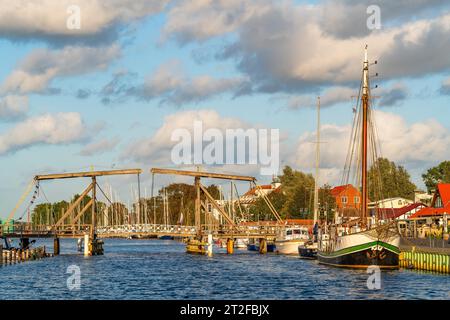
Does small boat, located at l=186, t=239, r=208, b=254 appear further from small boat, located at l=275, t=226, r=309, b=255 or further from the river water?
the river water

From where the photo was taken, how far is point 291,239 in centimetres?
10238

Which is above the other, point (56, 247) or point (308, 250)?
point (308, 250)

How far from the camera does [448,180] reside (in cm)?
15200

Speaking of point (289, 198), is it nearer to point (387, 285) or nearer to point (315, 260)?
point (315, 260)

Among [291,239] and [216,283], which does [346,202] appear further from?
[216,283]

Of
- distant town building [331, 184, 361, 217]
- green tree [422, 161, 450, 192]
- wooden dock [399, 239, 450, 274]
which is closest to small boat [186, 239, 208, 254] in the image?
distant town building [331, 184, 361, 217]

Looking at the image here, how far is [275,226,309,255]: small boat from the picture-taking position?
101m

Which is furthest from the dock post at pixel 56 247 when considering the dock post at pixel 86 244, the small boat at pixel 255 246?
the small boat at pixel 255 246

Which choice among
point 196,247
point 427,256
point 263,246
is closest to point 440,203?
point 263,246

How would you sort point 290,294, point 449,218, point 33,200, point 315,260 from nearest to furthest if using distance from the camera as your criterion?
point 290,294
point 315,260
point 449,218
point 33,200

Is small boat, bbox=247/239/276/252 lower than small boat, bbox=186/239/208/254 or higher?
lower

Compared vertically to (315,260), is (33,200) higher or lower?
higher
